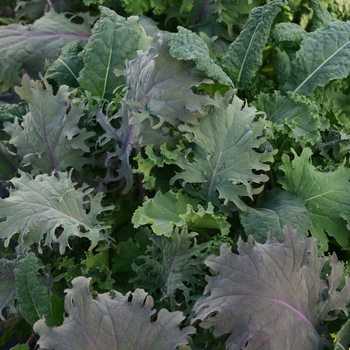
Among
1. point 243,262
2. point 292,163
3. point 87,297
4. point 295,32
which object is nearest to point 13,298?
point 87,297

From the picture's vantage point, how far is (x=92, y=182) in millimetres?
1479

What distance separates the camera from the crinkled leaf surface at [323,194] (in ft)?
4.29

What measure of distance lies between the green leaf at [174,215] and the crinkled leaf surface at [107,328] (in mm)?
189

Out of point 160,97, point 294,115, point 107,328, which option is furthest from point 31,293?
point 294,115

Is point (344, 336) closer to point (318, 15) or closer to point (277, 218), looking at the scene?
point (277, 218)

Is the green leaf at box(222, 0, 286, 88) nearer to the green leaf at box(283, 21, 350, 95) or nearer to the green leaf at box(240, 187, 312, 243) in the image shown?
the green leaf at box(283, 21, 350, 95)

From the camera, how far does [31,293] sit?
1237mm

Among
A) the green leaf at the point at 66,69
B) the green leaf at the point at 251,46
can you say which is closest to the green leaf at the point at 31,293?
the green leaf at the point at 66,69

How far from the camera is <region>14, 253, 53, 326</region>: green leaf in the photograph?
1.23 metres

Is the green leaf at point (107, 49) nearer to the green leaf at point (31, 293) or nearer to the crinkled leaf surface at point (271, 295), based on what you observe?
the green leaf at point (31, 293)

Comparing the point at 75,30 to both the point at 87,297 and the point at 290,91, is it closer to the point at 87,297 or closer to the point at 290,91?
the point at 290,91

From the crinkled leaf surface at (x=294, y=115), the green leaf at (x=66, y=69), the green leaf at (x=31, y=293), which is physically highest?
the crinkled leaf surface at (x=294, y=115)

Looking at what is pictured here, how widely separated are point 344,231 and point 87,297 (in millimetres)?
687

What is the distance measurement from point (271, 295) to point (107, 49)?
0.92m
